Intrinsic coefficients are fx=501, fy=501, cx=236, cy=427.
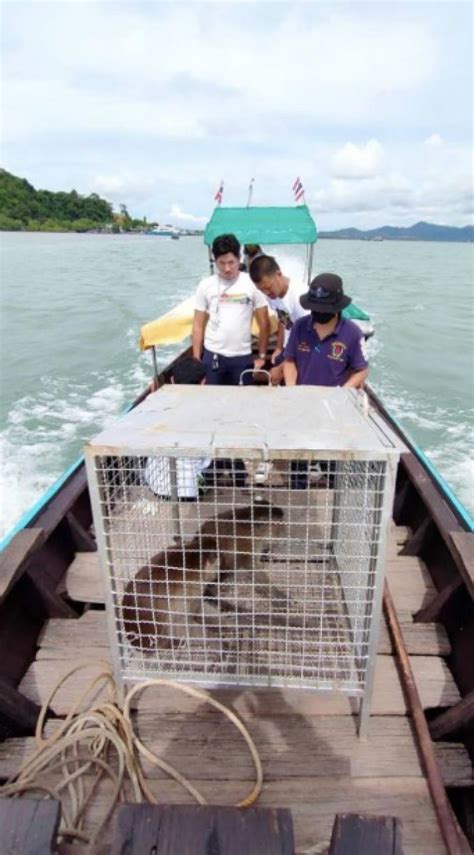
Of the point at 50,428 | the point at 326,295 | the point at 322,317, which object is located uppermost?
the point at 326,295

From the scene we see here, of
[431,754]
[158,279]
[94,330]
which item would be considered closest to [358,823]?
[431,754]

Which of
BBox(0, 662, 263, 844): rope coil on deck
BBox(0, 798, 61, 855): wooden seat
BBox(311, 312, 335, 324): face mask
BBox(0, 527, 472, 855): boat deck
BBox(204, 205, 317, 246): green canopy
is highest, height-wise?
BBox(204, 205, 317, 246): green canopy

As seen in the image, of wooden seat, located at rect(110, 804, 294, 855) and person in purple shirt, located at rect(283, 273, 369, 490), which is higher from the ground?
person in purple shirt, located at rect(283, 273, 369, 490)

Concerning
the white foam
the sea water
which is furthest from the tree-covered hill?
the white foam

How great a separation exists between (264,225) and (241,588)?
20.8 feet

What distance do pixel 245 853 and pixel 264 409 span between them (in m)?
1.55

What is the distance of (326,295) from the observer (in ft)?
10.7

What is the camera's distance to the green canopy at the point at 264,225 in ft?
25.2

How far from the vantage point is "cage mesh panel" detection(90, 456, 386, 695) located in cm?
214

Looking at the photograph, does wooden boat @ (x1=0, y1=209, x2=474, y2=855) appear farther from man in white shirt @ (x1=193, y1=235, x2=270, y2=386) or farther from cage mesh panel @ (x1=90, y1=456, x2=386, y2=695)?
man in white shirt @ (x1=193, y1=235, x2=270, y2=386)

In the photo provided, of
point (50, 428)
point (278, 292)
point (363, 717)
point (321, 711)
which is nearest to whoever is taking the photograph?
point (363, 717)

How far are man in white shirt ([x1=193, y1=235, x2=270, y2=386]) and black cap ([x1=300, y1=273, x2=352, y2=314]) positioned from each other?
3.91 ft

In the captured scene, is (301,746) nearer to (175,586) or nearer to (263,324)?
(175,586)

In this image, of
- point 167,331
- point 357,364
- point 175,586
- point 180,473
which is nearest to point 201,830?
point 175,586
